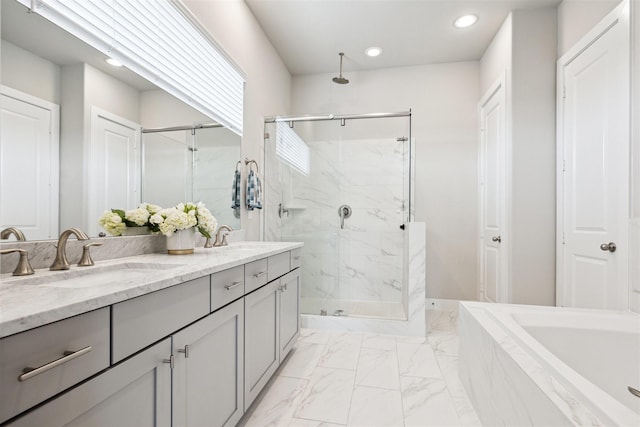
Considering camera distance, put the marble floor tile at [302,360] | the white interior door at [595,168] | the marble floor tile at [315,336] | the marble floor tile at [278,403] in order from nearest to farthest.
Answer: the marble floor tile at [278,403]
the white interior door at [595,168]
the marble floor tile at [302,360]
the marble floor tile at [315,336]

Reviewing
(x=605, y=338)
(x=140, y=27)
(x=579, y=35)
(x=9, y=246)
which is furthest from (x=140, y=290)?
(x=579, y=35)

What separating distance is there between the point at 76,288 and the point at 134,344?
0.21 metres

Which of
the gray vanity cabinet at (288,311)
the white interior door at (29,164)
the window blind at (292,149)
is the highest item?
the window blind at (292,149)

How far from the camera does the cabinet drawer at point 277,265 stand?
1.77 meters

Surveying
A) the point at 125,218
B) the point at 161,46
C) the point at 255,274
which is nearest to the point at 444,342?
the point at 255,274

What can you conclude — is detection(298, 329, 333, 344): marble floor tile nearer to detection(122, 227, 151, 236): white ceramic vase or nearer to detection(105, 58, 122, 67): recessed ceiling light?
detection(122, 227, 151, 236): white ceramic vase

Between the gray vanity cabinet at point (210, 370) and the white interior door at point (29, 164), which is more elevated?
the white interior door at point (29, 164)

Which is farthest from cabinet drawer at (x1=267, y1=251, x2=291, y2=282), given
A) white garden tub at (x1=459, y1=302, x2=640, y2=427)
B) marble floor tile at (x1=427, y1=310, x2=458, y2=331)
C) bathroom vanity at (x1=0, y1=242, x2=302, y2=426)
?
marble floor tile at (x1=427, y1=310, x2=458, y2=331)

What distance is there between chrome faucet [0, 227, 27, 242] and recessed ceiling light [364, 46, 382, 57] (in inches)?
127

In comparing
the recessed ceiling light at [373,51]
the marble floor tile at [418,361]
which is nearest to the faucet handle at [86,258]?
the marble floor tile at [418,361]

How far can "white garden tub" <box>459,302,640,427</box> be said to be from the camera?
0.89 metres

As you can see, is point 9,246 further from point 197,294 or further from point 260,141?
point 260,141

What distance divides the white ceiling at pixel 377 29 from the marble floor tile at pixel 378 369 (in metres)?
2.85

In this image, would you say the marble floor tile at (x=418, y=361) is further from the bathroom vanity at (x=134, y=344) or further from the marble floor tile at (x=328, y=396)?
the bathroom vanity at (x=134, y=344)
